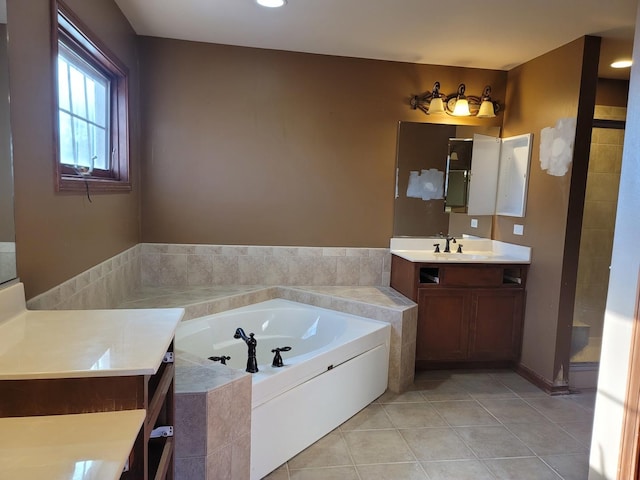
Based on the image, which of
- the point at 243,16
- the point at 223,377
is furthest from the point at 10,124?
the point at 243,16

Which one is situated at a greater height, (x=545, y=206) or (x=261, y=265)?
(x=545, y=206)

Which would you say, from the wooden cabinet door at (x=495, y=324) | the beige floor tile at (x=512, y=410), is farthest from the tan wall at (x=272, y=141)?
the beige floor tile at (x=512, y=410)

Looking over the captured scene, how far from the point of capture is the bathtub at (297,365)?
7.04ft

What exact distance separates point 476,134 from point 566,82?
851 millimetres

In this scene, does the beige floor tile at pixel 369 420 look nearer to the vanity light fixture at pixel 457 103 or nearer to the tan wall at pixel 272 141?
the tan wall at pixel 272 141

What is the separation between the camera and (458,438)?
2541 millimetres

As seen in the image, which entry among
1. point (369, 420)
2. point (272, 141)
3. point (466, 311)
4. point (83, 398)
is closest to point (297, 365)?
point (369, 420)

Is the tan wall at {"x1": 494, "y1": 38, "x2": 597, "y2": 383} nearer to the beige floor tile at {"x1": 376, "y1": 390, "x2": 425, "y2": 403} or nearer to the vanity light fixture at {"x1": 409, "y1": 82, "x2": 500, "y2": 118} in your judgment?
the vanity light fixture at {"x1": 409, "y1": 82, "x2": 500, "y2": 118}

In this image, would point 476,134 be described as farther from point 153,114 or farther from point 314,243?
point 153,114

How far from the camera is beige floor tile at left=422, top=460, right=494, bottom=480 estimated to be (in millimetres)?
2188

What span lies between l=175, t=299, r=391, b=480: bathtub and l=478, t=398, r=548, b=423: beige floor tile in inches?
29.1

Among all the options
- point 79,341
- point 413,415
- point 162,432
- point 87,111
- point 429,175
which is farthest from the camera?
point 429,175

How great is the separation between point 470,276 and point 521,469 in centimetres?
145

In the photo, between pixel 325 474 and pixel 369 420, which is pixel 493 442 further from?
pixel 325 474
